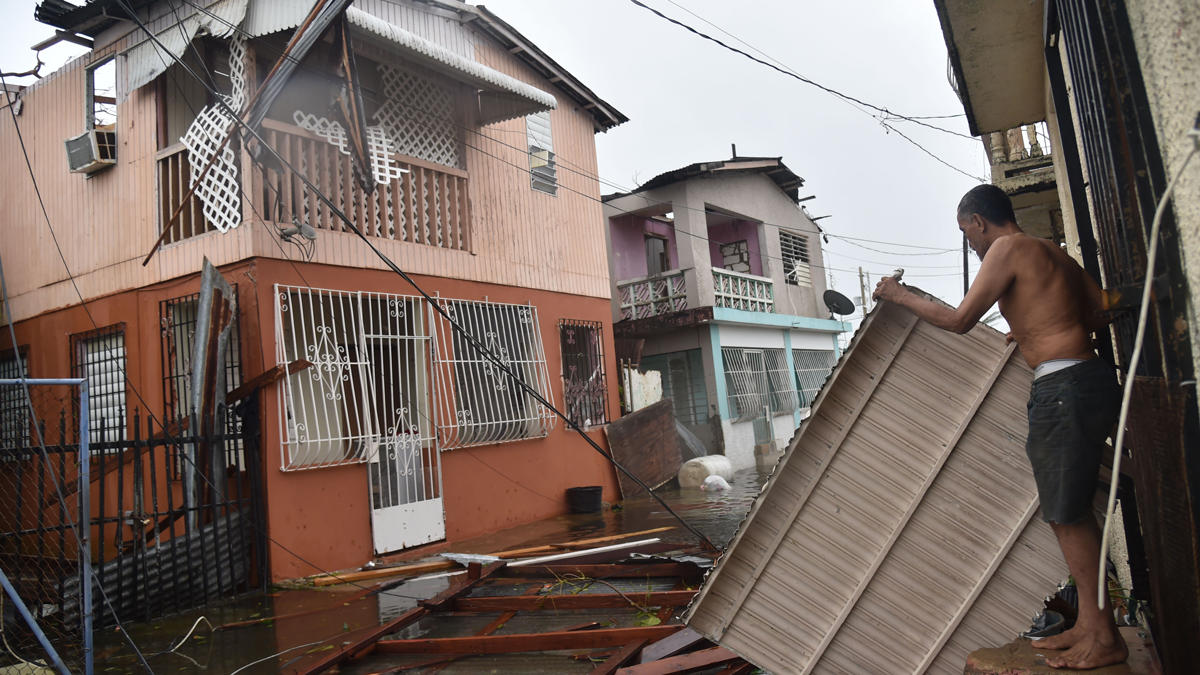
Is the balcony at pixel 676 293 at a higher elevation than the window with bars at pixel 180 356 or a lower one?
higher

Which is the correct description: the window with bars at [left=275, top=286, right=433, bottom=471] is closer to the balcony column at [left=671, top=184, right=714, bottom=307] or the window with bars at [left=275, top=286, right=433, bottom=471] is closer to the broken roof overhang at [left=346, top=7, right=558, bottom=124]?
the broken roof overhang at [left=346, top=7, right=558, bottom=124]

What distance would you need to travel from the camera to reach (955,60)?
490 cm

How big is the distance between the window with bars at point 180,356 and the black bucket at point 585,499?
4719 mm

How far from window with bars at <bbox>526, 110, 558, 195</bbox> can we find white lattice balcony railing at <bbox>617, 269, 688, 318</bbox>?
5957 mm

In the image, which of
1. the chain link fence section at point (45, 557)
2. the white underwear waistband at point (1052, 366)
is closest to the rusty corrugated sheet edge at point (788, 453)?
the white underwear waistband at point (1052, 366)

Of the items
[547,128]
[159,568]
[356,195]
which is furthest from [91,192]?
[547,128]

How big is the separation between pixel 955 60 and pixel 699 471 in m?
9.54

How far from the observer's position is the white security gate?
26.0ft

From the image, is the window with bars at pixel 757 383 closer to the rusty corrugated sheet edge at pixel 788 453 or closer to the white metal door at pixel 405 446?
the white metal door at pixel 405 446

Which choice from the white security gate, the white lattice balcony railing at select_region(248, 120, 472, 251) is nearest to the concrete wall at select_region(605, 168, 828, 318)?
the white lattice balcony railing at select_region(248, 120, 472, 251)

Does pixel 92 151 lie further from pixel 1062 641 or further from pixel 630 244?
pixel 630 244

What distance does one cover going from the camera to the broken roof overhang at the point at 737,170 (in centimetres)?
1764

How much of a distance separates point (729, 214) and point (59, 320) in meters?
13.9

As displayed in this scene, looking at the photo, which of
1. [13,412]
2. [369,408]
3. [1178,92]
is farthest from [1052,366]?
[13,412]
